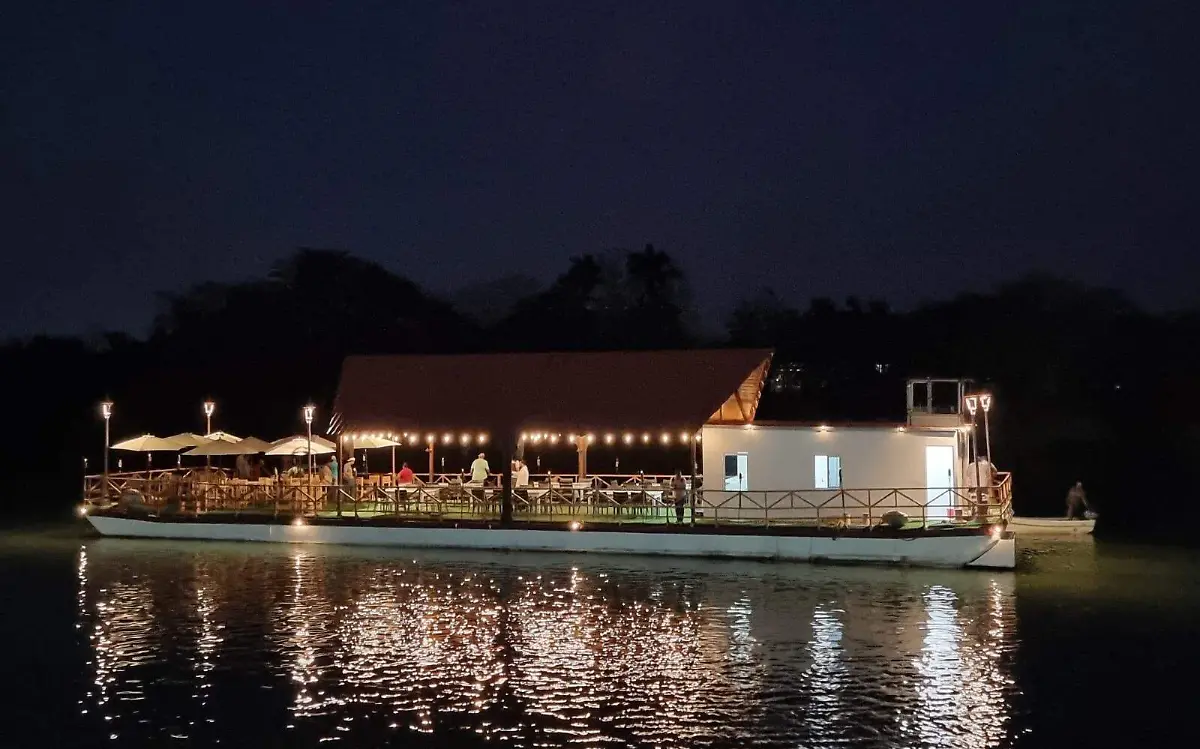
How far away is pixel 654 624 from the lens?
709 inches

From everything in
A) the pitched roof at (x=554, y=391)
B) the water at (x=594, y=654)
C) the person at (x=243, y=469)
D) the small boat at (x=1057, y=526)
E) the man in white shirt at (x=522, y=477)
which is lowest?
the water at (x=594, y=654)

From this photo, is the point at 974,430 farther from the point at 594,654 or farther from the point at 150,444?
the point at 150,444

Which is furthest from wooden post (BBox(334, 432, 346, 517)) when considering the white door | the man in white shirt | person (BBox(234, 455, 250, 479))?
the white door

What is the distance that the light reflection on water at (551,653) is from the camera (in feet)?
41.6

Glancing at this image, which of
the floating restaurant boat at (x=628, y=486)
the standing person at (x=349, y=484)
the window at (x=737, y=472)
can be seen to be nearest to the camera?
the floating restaurant boat at (x=628, y=486)

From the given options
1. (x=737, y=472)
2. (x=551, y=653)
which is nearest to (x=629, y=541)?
(x=737, y=472)

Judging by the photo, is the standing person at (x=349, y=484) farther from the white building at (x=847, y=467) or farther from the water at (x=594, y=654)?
the white building at (x=847, y=467)

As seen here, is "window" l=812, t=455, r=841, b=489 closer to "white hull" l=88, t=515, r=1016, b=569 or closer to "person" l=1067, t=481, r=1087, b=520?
"white hull" l=88, t=515, r=1016, b=569

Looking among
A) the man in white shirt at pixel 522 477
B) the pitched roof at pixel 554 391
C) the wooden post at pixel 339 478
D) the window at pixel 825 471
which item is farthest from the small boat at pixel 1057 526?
the wooden post at pixel 339 478

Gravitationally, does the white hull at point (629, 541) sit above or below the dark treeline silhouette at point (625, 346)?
below

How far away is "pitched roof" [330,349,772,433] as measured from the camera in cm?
2697

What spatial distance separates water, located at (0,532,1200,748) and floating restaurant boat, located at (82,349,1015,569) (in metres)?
1.05

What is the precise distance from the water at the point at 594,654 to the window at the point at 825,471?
2.67m

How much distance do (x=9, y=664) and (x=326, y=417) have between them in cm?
4139
